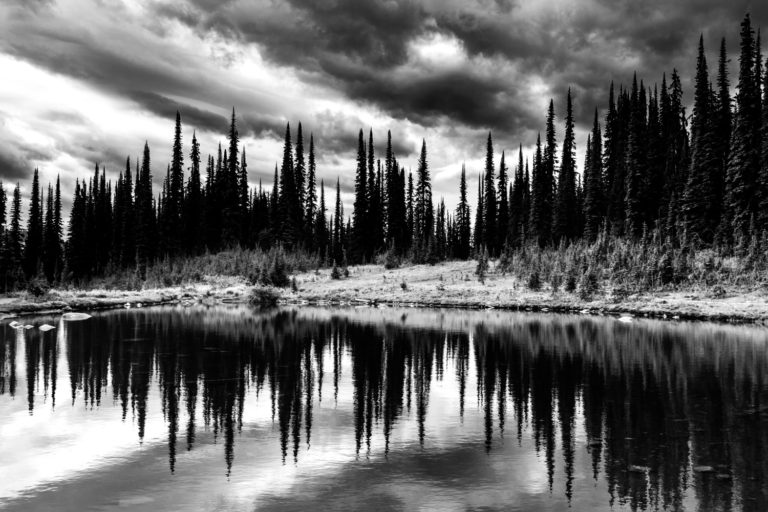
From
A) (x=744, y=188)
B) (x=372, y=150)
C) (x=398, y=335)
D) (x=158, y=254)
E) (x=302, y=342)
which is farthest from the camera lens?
(x=372, y=150)

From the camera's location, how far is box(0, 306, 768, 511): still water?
11773 millimetres

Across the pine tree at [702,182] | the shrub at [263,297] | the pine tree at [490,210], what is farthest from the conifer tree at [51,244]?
the pine tree at [702,182]

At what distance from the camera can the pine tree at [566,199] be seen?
3076 inches

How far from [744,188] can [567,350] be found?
3876cm

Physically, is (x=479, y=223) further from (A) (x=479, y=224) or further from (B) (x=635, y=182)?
(B) (x=635, y=182)

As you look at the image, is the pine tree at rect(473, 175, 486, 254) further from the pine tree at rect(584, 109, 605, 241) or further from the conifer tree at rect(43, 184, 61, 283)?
the conifer tree at rect(43, 184, 61, 283)

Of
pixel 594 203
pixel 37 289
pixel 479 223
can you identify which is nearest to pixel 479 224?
pixel 479 223

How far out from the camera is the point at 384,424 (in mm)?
17016

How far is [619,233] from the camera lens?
70.8 meters

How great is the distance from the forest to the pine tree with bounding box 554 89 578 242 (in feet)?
0.74

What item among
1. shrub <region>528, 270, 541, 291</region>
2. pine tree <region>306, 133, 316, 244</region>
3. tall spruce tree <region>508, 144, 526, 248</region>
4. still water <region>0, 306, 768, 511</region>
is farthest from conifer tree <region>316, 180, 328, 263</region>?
still water <region>0, 306, 768, 511</region>

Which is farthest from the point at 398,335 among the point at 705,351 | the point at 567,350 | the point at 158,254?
the point at 158,254

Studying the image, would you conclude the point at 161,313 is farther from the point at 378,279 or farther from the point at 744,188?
the point at 744,188

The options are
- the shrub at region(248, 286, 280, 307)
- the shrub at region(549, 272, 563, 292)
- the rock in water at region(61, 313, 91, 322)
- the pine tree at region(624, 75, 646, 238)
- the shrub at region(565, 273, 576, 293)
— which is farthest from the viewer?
the pine tree at region(624, 75, 646, 238)
